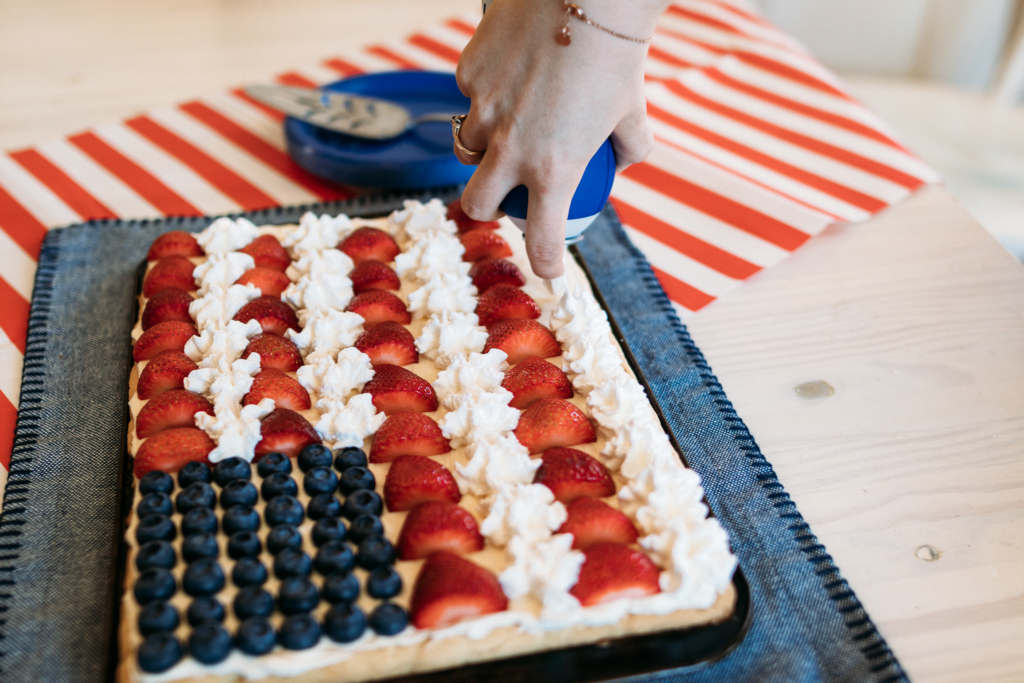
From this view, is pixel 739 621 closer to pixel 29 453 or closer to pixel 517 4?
pixel 517 4

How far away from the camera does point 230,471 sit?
0.86m

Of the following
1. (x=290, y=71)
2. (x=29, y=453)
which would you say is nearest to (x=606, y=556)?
(x=29, y=453)

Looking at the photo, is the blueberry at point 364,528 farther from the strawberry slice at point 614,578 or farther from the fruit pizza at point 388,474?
the strawberry slice at point 614,578

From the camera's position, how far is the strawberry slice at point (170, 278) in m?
1.18

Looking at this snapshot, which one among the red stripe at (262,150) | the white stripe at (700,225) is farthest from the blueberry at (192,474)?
the white stripe at (700,225)

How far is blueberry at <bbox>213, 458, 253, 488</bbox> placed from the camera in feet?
2.80

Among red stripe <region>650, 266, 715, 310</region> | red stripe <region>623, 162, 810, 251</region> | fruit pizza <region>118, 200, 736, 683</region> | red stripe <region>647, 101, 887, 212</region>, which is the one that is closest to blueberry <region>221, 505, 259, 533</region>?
fruit pizza <region>118, 200, 736, 683</region>

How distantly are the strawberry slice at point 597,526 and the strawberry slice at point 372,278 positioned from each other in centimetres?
51

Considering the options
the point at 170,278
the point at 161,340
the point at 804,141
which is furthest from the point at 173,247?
the point at 804,141

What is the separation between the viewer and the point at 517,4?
85cm

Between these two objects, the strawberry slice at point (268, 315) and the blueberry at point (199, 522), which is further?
the strawberry slice at point (268, 315)

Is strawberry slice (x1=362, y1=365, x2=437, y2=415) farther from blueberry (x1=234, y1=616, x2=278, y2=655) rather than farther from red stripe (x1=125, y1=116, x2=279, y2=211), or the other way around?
red stripe (x1=125, y1=116, x2=279, y2=211)

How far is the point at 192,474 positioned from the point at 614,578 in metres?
0.46

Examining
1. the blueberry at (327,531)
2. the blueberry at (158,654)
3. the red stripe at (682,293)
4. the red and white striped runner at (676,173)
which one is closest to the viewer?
the blueberry at (158,654)
